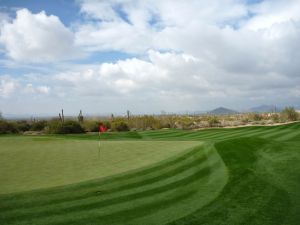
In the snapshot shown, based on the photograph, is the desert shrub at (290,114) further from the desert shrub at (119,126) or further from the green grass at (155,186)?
the green grass at (155,186)

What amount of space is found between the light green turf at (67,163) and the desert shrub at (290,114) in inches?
1299

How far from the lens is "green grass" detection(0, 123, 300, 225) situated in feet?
19.8

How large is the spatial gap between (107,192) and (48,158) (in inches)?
176

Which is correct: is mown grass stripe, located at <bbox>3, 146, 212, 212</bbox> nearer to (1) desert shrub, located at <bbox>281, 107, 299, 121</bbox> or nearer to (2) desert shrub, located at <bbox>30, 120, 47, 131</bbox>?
(2) desert shrub, located at <bbox>30, 120, 47, 131</bbox>

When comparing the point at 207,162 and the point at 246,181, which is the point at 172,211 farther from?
the point at 207,162

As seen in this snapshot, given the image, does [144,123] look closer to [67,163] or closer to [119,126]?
[119,126]

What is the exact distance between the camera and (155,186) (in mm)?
7973

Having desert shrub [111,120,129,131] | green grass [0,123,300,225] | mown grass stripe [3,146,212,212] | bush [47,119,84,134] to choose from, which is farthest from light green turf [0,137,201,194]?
desert shrub [111,120,129,131]

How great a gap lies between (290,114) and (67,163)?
3796cm

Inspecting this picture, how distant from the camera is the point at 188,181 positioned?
844 centimetres

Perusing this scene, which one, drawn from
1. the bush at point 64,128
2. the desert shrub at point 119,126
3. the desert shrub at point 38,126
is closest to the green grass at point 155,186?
the bush at point 64,128

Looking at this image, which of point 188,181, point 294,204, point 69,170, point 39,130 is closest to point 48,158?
point 69,170

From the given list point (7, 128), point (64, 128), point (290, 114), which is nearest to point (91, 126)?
point (64, 128)

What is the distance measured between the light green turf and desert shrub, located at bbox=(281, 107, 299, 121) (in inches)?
1299
